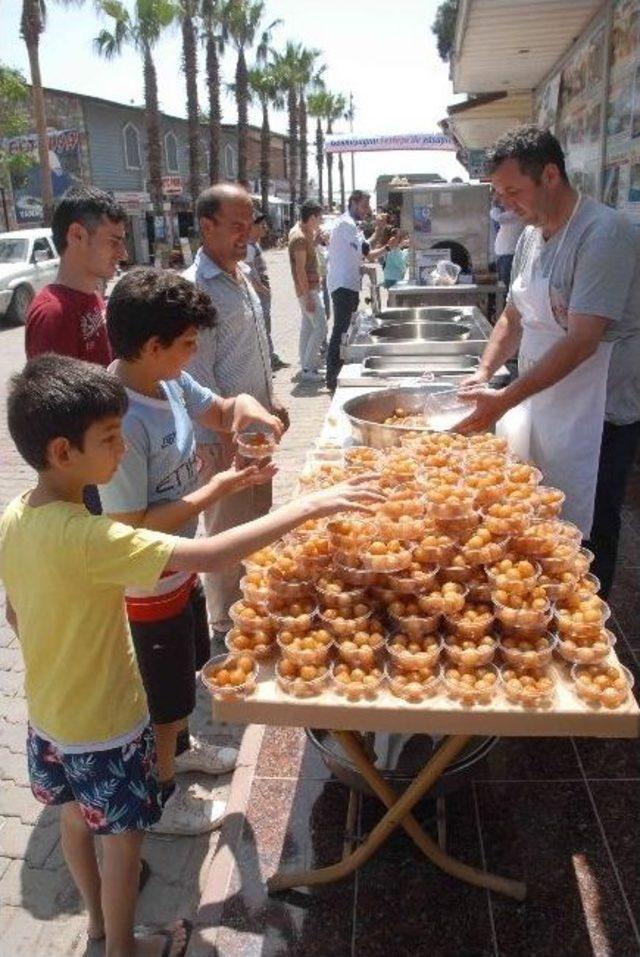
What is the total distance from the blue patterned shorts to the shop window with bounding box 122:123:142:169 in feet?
109

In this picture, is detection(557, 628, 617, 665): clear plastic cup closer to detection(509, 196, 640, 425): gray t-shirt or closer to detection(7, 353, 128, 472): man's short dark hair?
detection(7, 353, 128, 472): man's short dark hair

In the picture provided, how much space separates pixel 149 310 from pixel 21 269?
14.3m

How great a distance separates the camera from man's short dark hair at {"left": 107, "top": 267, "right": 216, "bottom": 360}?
2068 millimetres

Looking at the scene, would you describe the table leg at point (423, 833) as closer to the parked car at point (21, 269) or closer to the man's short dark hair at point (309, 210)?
the man's short dark hair at point (309, 210)

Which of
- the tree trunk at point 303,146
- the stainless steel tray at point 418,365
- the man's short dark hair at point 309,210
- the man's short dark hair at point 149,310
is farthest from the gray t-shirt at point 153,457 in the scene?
the tree trunk at point 303,146

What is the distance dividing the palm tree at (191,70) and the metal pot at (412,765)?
27.0 metres

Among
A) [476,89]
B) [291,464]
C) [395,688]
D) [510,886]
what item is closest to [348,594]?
[395,688]

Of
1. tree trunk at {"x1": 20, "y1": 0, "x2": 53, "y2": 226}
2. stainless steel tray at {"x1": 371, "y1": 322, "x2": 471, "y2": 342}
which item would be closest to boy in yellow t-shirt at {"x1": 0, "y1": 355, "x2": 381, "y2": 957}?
stainless steel tray at {"x1": 371, "y1": 322, "x2": 471, "y2": 342}

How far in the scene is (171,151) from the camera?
3603 centimetres

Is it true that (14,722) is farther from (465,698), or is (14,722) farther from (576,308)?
(576,308)

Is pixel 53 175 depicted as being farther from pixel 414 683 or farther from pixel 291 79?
pixel 414 683

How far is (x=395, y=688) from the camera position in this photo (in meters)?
1.70

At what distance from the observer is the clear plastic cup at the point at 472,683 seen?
5.42 feet

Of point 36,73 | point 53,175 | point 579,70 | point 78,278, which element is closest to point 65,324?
point 78,278
